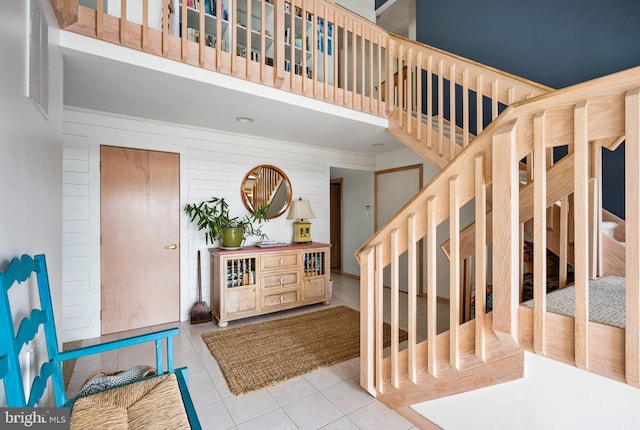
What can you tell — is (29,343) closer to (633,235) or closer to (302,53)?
(633,235)

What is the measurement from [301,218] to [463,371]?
291 centimetres

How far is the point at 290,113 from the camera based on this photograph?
2912mm

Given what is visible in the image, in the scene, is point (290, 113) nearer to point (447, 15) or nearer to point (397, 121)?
point (397, 121)

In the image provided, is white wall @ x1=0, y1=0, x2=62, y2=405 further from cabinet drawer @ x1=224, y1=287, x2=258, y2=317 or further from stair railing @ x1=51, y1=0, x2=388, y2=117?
cabinet drawer @ x1=224, y1=287, x2=258, y2=317

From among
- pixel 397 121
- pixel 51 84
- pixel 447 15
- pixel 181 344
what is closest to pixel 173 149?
pixel 51 84

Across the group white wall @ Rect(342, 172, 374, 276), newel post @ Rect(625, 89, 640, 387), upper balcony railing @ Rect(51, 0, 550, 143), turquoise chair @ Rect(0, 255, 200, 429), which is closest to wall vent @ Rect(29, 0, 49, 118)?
upper balcony railing @ Rect(51, 0, 550, 143)

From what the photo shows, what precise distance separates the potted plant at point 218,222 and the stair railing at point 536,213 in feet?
7.26

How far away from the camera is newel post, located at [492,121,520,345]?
1.10m

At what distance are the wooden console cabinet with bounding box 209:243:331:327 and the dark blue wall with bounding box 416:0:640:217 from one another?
301 cm

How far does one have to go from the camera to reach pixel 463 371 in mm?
1390

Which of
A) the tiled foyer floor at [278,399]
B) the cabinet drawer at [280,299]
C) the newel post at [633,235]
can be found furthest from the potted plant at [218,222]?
the newel post at [633,235]

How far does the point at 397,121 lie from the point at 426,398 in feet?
8.61

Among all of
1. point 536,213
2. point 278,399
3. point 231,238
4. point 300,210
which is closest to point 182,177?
point 231,238

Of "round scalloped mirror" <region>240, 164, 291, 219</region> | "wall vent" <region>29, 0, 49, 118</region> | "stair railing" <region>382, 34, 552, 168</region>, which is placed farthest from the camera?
"round scalloped mirror" <region>240, 164, 291, 219</region>
